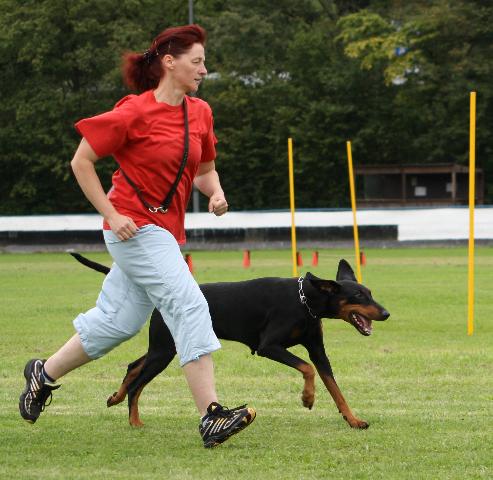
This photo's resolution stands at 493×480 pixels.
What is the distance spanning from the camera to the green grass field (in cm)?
539

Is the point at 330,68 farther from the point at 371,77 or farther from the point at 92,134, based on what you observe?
the point at 92,134

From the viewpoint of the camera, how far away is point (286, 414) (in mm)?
7012

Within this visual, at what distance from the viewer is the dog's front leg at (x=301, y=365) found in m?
6.54

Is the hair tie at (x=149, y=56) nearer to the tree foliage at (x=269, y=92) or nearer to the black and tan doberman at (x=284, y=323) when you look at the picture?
the black and tan doberman at (x=284, y=323)

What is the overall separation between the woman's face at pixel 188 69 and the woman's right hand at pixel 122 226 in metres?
0.69

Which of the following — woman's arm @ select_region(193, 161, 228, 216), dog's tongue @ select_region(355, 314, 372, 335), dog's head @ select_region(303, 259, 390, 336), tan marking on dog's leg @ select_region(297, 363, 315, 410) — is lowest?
tan marking on dog's leg @ select_region(297, 363, 315, 410)

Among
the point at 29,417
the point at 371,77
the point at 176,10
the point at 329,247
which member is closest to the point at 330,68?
the point at 371,77

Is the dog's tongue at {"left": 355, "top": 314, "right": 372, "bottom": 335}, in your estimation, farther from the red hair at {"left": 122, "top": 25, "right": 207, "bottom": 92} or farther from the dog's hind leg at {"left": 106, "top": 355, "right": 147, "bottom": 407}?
the red hair at {"left": 122, "top": 25, "right": 207, "bottom": 92}

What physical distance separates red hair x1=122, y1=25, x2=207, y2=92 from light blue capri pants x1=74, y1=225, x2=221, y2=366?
0.75 meters

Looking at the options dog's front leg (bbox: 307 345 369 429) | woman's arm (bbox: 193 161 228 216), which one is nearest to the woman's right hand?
woman's arm (bbox: 193 161 228 216)

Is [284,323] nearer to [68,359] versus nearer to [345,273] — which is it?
[345,273]

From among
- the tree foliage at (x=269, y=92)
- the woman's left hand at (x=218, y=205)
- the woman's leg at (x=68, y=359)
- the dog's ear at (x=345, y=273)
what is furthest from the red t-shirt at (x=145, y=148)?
the tree foliage at (x=269, y=92)

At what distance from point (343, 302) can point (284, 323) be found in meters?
0.37

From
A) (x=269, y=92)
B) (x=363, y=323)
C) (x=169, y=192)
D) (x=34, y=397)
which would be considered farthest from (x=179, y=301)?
(x=269, y=92)
